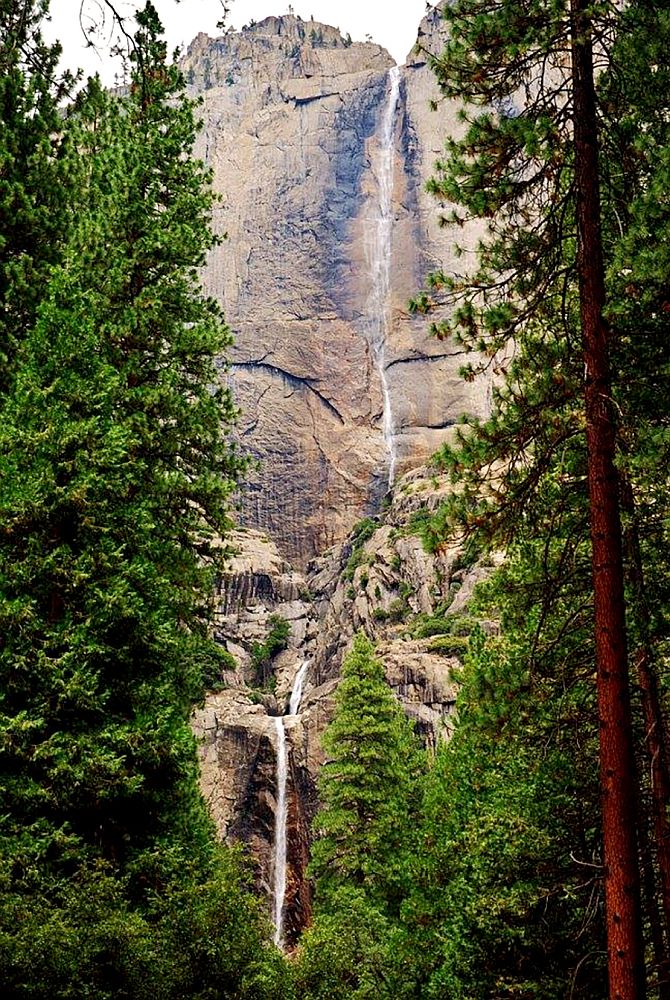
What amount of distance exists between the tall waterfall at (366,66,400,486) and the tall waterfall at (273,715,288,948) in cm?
3169

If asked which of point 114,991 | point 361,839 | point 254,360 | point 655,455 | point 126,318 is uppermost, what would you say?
point 254,360

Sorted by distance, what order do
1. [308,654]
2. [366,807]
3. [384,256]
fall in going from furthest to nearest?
[384,256]
[308,654]
[366,807]

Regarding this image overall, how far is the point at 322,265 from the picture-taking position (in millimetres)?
74375

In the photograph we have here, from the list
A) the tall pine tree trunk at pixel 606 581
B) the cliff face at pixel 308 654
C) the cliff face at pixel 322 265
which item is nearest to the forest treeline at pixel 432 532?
the tall pine tree trunk at pixel 606 581

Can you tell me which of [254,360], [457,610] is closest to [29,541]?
[457,610]

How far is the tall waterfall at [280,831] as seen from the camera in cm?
3397

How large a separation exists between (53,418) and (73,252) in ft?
10.9

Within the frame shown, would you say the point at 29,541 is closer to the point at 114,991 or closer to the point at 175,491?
the point at 175,491

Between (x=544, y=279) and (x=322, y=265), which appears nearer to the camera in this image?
(x=544, y=279)

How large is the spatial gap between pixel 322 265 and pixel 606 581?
70687 mm

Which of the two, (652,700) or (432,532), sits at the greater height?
(432,532)

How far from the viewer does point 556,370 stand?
8.11m

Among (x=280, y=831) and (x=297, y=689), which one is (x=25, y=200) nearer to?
(x=280, y=831)

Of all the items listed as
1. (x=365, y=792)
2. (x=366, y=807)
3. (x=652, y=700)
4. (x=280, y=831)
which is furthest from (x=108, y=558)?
(x=280, y=831)
